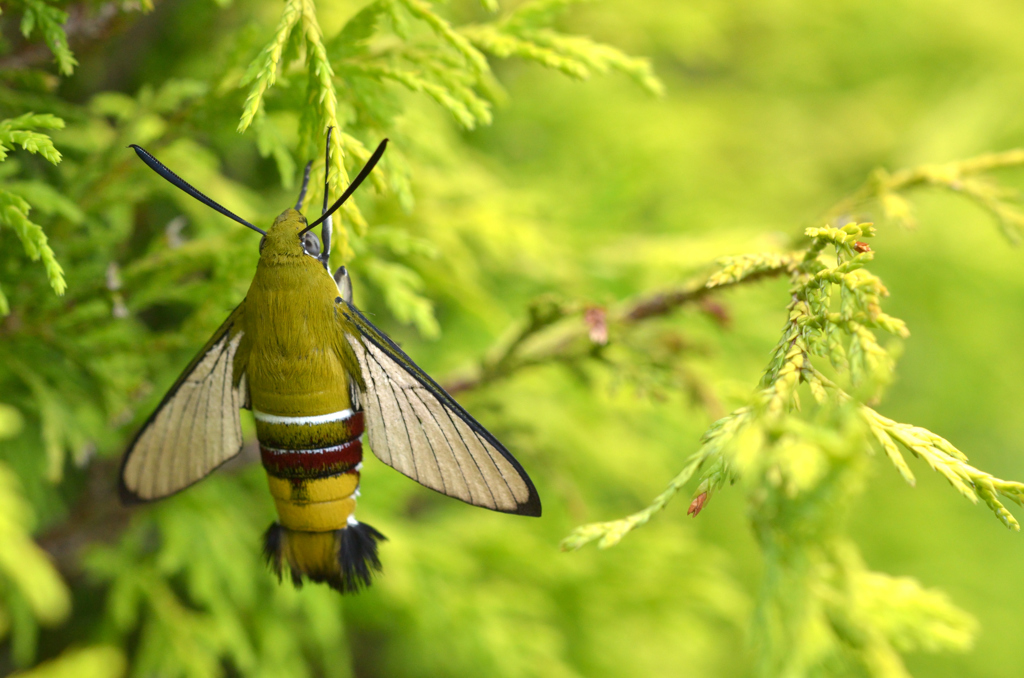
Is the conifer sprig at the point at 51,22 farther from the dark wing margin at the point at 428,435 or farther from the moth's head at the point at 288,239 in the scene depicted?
the dark wing margin at the point at 428,435

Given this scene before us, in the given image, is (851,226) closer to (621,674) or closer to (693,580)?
(693,580)

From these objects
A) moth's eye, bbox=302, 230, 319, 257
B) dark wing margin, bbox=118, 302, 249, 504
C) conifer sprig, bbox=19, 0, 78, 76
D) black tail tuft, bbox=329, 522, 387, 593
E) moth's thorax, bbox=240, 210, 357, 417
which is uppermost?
conifer sprig, bbox=19, 0, 78, 76

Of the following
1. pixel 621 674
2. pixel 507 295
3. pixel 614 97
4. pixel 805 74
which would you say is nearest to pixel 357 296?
pixel 507 295

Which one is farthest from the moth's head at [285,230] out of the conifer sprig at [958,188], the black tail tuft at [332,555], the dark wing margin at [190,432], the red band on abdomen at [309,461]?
the conifer sprig at [958,188]

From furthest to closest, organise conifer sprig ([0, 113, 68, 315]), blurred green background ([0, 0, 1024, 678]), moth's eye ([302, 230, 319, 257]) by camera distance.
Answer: blurred green background ([0, 0, 1024, 678]) → moth's eye ([302, 230, 319, 257]) → conifer sprig ([0, 113, 68, 315])

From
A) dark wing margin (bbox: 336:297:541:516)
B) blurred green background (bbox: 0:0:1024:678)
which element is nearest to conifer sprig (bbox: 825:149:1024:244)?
blurred green background (bbox: 0:0:1024:678)

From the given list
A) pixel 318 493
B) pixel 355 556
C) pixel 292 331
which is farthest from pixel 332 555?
pixel 292 331

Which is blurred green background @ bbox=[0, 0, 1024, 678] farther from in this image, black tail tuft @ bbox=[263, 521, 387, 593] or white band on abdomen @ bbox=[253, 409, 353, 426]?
black tail tuft @ bbox=[263, 521, 387, 593]
